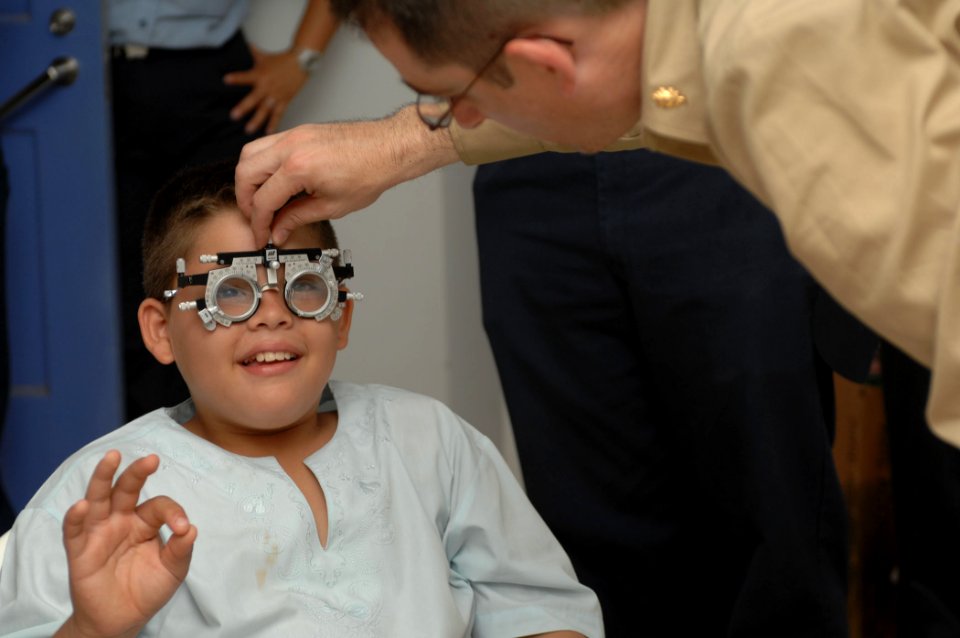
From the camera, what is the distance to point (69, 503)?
160 centimetres

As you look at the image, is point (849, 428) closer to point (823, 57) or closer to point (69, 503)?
point (69, 503)

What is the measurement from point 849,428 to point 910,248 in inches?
92.0

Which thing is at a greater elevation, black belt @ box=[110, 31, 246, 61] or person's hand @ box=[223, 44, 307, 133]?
black belt @ box=[110, 31, 246, 61]

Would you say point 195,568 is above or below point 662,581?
above

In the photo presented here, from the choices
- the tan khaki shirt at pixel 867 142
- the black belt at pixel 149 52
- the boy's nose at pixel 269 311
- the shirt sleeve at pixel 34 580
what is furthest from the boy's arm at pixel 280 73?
the tan khaki shirt at pixel 867 142

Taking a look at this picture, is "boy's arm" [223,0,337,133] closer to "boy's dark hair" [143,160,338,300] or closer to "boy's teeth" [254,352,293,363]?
"boy's dark hair" [143,160,338,300]

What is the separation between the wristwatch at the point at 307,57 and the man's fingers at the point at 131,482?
2126 mm

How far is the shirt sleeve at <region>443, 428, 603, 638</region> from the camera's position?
179cm

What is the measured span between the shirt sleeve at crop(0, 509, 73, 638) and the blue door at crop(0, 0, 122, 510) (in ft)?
6.04

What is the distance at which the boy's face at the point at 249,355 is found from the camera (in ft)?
5.68

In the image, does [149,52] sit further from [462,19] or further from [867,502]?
[462,19]

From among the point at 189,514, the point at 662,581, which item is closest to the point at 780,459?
the point at 662,581

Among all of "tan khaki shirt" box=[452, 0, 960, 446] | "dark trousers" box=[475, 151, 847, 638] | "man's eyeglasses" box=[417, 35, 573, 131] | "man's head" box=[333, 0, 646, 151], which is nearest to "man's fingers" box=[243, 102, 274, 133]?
"dark trousers" box=[475, 151, 847, 638]

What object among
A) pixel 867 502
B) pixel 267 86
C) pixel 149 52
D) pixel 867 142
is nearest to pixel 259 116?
pixel 267 86
